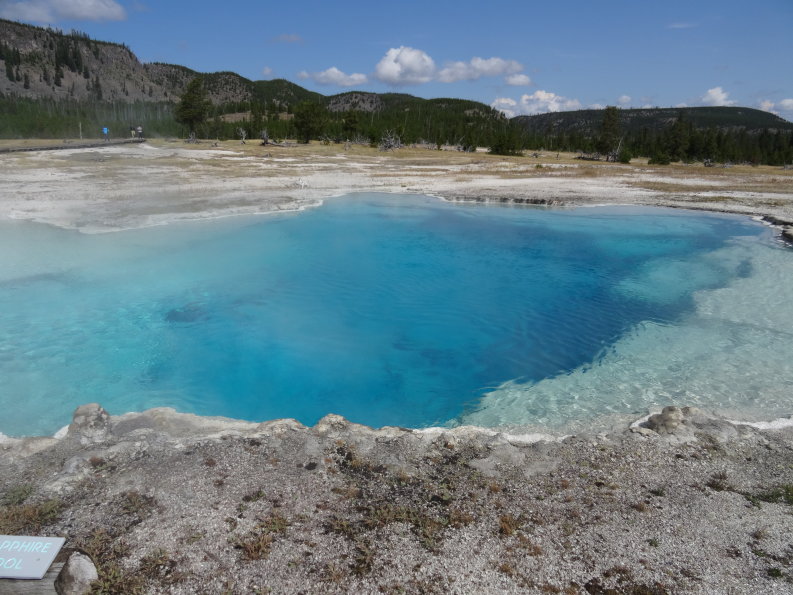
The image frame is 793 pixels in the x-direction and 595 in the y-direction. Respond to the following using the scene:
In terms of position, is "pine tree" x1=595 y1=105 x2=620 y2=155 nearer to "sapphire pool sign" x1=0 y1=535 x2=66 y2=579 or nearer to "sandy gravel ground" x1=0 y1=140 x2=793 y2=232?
"sandy gravel ground" x1=0 y1=140 x2=793 y2=232

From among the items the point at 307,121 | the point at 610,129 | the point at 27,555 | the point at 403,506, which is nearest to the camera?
the point at 27,555

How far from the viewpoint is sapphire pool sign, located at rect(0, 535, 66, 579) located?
395 centimetres

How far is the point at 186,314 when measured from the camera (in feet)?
41.0

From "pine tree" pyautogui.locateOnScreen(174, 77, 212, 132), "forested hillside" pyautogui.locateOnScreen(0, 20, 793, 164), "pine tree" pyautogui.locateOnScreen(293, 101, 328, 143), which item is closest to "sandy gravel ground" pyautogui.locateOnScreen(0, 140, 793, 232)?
"forested hillside" pyautogui.locateOnScreen(0, 20, 793, 164)

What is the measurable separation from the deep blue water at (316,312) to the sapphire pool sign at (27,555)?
429cm

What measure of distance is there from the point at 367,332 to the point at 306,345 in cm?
166

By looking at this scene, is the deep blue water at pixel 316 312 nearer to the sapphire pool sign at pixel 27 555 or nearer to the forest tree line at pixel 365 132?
the sapphire pool sign at pixel 27 555

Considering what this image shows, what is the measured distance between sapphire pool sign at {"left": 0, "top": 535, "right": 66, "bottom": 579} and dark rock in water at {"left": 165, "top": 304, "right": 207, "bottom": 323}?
8.37 meters

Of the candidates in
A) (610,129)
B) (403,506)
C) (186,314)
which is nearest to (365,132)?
(610,129)

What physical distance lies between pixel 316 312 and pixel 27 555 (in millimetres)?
9332

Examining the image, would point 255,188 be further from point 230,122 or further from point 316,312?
point 230,122

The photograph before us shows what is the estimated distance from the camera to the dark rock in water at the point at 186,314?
12221 mm

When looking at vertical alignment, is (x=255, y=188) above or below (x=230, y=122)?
below

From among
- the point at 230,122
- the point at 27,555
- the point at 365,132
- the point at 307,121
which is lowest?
the point at 27,555
